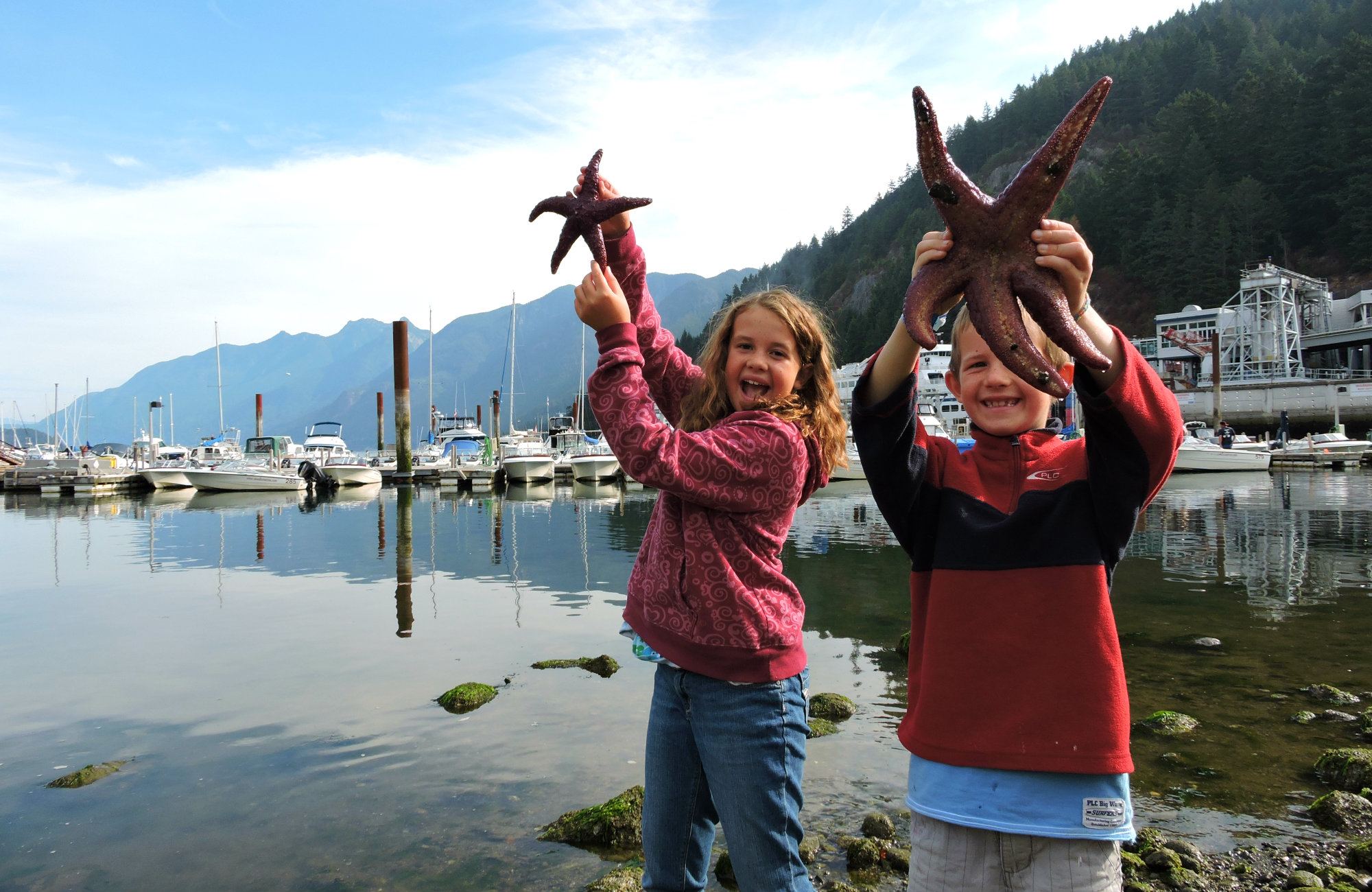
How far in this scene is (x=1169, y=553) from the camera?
17.5 metres

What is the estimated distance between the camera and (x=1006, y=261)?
2230 mm

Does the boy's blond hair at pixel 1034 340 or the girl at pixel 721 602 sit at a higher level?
the boy's blond hair at pixel 1034 340

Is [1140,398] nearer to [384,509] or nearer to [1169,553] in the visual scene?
[1169,553]

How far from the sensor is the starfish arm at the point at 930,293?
2.24m

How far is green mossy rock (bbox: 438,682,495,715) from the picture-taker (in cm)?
784

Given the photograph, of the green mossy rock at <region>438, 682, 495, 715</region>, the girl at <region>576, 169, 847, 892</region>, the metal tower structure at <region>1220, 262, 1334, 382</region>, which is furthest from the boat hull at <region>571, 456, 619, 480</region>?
the metal tower structure at <region>1220, 262, 1334, 382</region>

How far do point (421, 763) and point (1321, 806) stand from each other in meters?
6.03

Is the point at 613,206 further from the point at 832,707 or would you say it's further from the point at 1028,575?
the point at 832,707

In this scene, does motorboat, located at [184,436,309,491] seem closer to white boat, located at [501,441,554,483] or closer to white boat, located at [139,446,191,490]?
white boat, located at [139,446,191,490]

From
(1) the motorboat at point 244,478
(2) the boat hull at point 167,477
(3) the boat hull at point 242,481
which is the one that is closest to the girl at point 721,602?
(1) the motorboat at point 244,478

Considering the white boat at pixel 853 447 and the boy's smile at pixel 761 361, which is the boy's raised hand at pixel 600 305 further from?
the white boat at pixel 853 447

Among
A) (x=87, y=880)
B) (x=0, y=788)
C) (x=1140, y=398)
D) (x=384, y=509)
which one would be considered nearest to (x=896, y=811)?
(x=1140, y=398)

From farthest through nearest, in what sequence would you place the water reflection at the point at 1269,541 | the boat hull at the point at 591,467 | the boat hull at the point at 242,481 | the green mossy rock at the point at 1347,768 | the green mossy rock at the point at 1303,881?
the boat hull at the point at 591,467 → the boat hull at the point at 242,481 → the water reflection at the point at 1269,541 → the green mossy rock at the point at 1347,768 → the green mossy rock at the point at 1303,881

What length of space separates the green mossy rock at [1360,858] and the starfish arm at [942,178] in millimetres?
4721
